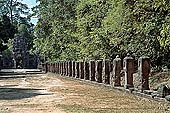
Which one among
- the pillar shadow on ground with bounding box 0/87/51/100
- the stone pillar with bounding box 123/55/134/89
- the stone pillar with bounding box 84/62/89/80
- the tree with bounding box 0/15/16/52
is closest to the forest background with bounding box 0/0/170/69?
the stone pillar with bounding box 84/62/89/80

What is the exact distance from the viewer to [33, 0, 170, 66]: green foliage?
1268cm

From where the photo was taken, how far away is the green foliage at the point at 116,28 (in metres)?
12.7

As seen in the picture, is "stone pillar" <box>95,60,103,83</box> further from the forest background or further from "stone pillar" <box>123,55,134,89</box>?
"stone pillar" <box>123,55,134,89</box>

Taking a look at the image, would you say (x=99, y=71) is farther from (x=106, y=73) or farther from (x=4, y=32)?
(x=4, y=32)

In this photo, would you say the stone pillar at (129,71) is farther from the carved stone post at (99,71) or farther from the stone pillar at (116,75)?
the carved stone post at (99,71)

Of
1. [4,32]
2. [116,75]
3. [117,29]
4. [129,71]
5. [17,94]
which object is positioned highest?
[4,32]

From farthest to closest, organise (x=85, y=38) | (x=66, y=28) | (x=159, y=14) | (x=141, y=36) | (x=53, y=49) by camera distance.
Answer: (x=53, y=49), (x=66, y=28), (x=85, y=38), (x=141, y=36), (x=159, y=14)

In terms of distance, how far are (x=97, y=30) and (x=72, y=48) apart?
9057 mm

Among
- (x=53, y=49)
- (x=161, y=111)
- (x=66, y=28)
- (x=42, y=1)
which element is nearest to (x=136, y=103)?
(x=161, y=111)

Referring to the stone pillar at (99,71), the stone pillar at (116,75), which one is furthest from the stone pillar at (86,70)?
the stone pillar at (116,75)

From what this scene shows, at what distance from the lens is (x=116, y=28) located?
15.7m

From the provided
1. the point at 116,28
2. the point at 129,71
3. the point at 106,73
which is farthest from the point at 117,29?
the point at 129,71

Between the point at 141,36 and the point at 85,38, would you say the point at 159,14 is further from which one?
the point at 85,38

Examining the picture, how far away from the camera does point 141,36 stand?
14.7 m
